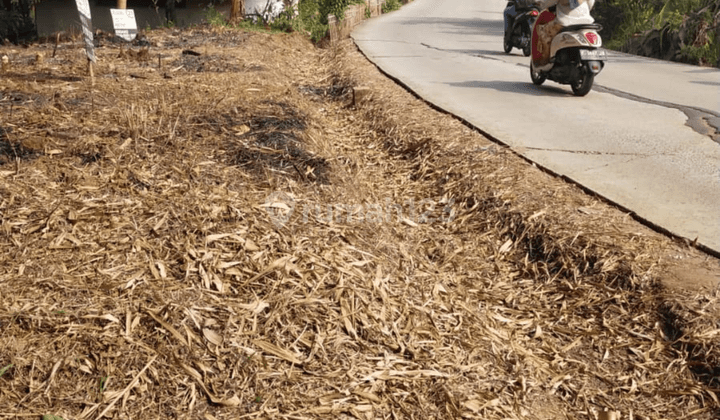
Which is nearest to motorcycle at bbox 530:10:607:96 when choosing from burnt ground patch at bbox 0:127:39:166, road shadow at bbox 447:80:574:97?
road shadow at bbox 447:80:574:97

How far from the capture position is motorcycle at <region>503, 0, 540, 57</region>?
574 inches

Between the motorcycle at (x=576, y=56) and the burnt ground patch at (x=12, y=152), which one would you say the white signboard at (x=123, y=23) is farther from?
the motorcycle at (x=576, y=56)

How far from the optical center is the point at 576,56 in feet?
30.8

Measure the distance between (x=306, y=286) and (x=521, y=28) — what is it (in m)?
12.8

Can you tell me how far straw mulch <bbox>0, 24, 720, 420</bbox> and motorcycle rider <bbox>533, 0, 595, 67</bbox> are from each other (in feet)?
14.0

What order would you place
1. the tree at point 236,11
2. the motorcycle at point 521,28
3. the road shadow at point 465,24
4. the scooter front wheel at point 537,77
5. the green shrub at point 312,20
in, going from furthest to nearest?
the road shadow at point 465,24 → the green shrub at point 312,20 → the tree at point 236,11 → the motorcycle at point 521,28 → the scooter front wheel at point 537,77

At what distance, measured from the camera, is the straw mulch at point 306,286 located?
114 inches

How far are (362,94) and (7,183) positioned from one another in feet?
17.8

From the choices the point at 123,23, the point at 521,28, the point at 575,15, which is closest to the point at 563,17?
the point at 575,15

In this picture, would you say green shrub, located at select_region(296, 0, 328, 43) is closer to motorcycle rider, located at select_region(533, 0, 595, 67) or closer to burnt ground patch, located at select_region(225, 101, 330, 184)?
motorcycle rider, located at select_region(533, 0, 595, 67)

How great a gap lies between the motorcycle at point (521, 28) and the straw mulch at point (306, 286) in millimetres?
9441

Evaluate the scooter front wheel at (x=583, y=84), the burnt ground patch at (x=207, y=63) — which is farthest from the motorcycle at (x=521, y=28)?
the burnt ground patch at (x=207, y=63)

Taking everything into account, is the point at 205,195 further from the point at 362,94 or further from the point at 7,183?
the point at 362,94

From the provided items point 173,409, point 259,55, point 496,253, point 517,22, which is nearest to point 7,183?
point 173,409
